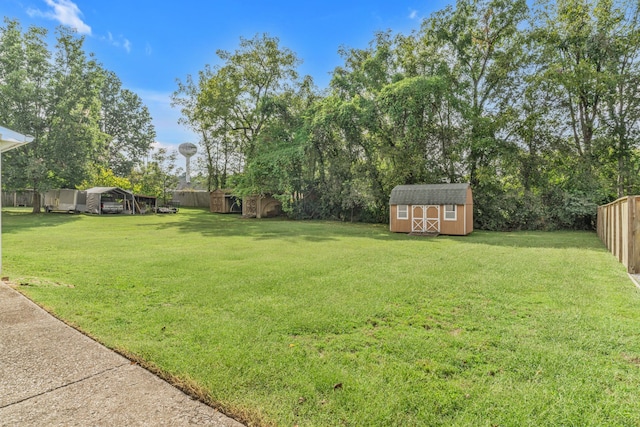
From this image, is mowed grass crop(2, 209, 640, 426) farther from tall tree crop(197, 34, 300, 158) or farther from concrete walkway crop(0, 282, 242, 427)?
tall tree crop(197, 34, 300, 158)

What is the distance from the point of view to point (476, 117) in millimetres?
16781

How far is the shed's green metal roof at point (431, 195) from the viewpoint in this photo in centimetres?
1332

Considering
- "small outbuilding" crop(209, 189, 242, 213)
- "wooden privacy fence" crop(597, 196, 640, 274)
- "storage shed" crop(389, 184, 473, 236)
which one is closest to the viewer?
"wooden privacy fence" crop(597, 196, 640, 274)

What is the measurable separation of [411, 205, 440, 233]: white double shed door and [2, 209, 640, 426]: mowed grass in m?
6.85

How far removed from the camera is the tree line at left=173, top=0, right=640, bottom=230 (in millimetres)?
15211

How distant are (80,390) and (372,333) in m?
2.39

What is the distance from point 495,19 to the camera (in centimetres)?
1709

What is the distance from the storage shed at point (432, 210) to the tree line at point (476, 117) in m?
3.03

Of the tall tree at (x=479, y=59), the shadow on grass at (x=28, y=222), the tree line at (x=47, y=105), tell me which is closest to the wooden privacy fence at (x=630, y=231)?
the tall tree at (x=479, y=59)

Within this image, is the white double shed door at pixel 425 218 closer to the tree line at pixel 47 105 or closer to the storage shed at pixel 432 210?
the storage shed at pixel 432 210

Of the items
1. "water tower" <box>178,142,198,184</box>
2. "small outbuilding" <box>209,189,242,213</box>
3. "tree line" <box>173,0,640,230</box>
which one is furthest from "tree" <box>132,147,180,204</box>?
"tree line" <box>173,0,640,230</box>

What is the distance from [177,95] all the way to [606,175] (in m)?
29.7

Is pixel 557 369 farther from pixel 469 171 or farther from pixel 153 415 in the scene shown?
pixel 469 171

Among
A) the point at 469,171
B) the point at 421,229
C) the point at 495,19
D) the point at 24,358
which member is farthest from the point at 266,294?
the point at 495,19
